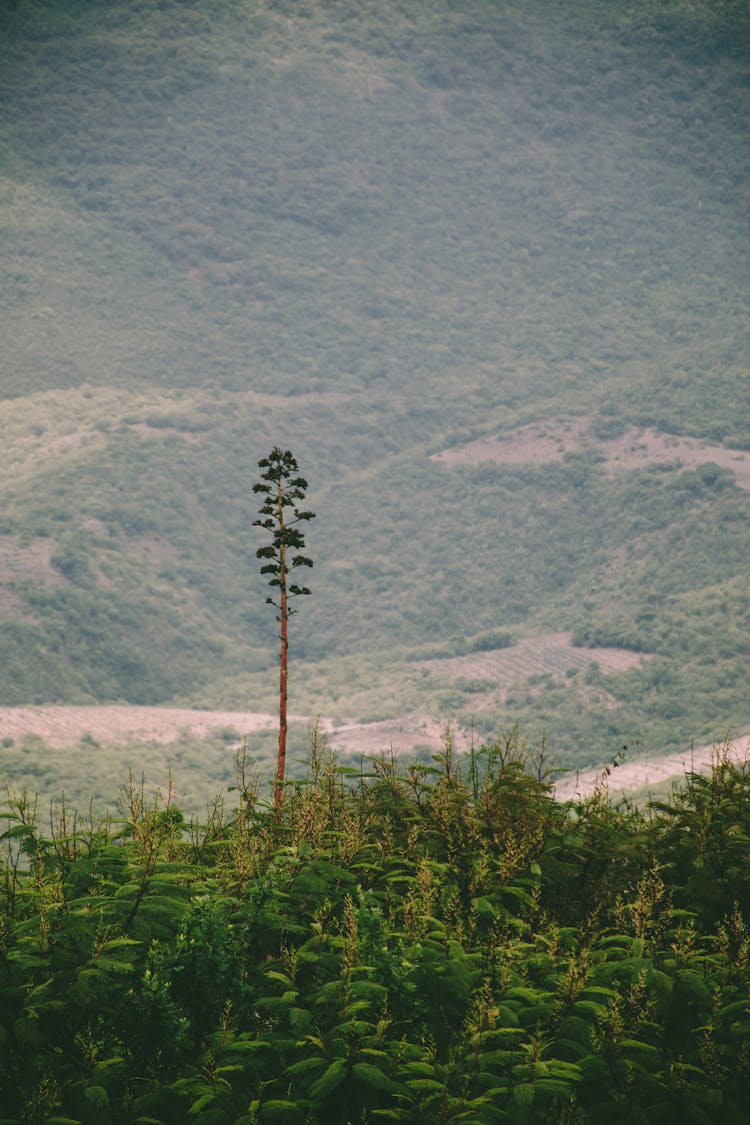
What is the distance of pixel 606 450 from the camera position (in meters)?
173

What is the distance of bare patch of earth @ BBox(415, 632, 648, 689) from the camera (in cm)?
11644

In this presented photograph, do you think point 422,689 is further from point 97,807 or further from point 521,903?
point 521,903

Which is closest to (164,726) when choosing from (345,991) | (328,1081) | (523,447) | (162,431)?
(162,431)

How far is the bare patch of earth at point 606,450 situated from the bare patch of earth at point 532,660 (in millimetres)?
41267

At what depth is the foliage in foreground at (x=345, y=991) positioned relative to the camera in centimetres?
652

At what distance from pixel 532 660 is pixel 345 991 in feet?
385

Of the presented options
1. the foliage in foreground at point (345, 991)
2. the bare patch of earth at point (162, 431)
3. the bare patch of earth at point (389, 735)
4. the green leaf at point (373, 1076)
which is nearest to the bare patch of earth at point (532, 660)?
the bare patch of earth at point (389, 735)

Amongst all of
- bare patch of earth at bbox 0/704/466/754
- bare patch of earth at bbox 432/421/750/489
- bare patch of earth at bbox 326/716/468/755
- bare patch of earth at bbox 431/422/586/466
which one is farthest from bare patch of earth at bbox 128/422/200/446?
bare patch of earth at bbox 326/716/468/755

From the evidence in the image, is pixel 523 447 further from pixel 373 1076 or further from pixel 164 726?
pixel 373 1076

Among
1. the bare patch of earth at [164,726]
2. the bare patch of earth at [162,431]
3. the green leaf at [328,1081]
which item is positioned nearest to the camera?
the green leaf at [328,1081]

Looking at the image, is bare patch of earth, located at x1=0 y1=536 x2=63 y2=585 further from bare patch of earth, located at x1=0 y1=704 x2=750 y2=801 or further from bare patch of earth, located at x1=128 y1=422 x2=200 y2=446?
bare patch of earth, located at x1=128 y1=422 x2=200 y2=446

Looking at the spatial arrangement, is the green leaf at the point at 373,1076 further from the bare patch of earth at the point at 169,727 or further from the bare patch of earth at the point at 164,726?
the bare patch of earth at the point at 164,726

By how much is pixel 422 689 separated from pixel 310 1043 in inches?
4679

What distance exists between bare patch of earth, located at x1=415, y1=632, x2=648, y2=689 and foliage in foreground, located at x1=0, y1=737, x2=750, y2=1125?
106 meters
